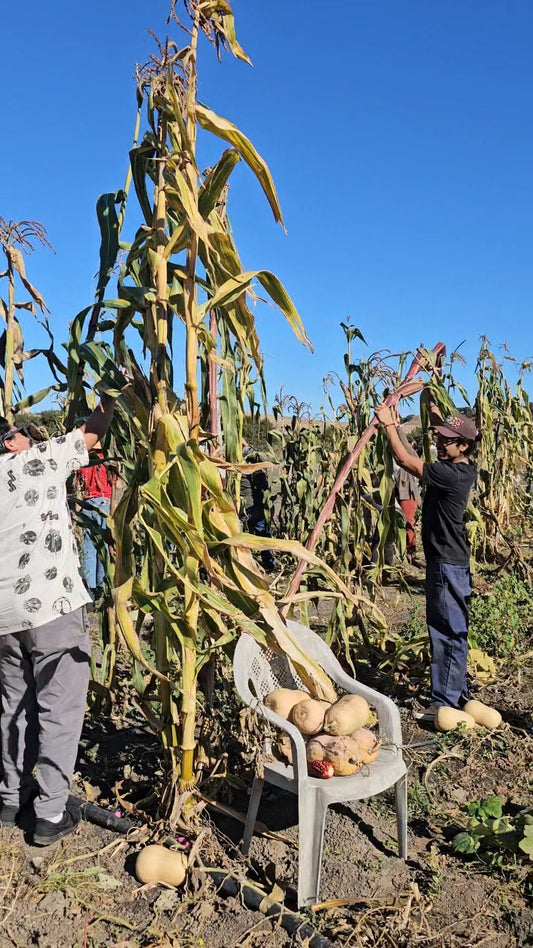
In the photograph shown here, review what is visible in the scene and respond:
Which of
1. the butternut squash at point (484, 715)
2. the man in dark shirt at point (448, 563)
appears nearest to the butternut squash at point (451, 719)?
the butternut squash at point (484, 715)

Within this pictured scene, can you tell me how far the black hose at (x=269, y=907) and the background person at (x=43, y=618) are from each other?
714mm

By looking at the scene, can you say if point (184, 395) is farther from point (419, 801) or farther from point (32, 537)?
point (419, 801)

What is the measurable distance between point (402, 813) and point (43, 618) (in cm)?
153

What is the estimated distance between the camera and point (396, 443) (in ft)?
12.4

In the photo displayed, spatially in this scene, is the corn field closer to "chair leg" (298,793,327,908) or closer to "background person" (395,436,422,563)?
"chair leg" (298,793,327,908)

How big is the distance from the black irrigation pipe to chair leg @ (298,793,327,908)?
0.25ft

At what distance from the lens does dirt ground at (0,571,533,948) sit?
2414 millimetres

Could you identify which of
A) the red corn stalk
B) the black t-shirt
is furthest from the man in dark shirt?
the red corn stalk

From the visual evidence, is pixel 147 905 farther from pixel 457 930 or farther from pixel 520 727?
pixel 520 727

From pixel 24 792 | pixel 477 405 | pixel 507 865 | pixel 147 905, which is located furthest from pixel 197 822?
pixel 477 405

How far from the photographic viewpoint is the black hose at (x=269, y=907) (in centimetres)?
232

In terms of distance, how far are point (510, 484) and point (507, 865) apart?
21.7 ft

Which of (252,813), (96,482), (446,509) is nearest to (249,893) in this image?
(252,813)

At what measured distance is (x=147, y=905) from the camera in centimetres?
256
